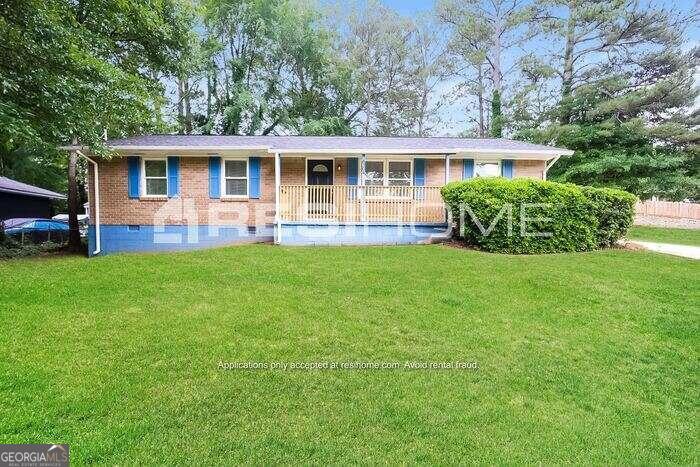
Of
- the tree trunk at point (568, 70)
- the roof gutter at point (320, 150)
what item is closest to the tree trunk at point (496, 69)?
the tree trunk at point (568, 70)

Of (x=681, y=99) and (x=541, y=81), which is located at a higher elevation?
(x=541, y=81)

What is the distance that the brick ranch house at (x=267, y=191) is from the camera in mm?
10867

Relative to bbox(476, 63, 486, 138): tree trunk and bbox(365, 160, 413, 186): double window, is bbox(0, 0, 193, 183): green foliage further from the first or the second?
bbox(476, 63, 486, 138): tree trunk

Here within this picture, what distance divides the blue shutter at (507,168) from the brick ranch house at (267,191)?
3 centimetres

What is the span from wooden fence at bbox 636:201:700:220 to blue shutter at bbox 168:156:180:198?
20.5 meters

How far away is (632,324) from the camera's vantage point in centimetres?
476

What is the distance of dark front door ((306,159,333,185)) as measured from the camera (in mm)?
12055

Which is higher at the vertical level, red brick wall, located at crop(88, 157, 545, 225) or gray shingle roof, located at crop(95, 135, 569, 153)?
gray shingle roof, located at crop(95, 135, 569, 153)

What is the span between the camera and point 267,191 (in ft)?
38.1

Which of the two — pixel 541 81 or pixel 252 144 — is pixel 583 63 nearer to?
pixel 541 81

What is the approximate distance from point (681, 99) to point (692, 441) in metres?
21.6

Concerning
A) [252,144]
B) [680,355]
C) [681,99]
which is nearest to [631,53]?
[681,99]

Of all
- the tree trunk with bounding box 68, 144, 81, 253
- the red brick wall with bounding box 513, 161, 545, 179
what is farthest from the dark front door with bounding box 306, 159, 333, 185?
the tree trunk with bounding box 68, 144, 81, 253

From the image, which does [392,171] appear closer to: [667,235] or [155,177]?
[155,177]
